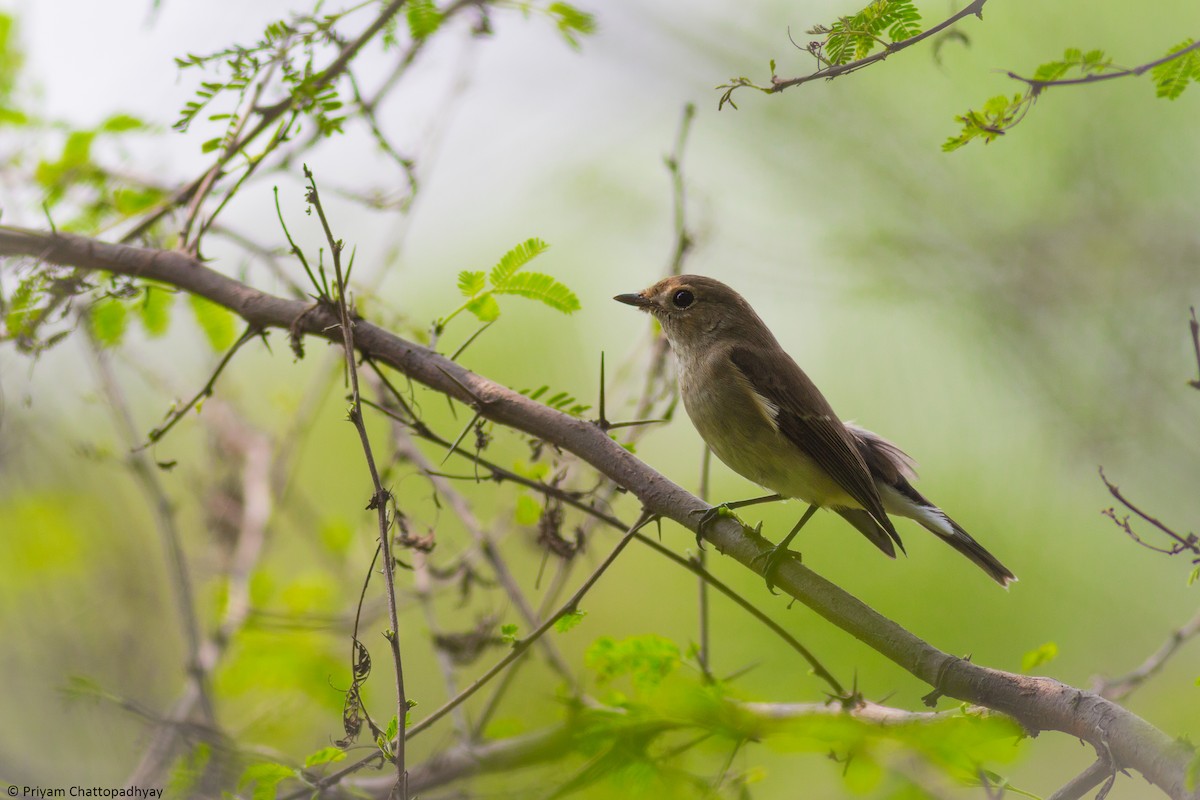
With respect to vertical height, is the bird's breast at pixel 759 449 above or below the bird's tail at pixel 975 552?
above

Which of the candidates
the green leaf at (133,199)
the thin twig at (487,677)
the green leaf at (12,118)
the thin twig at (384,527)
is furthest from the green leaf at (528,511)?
the green leaf at (12,118)

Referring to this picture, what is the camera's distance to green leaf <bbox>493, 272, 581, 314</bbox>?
294cm

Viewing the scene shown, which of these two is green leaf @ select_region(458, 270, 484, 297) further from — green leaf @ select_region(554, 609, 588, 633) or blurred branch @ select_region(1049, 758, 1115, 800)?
blurred branch @ select_region(1049, 758, 1115, 800)

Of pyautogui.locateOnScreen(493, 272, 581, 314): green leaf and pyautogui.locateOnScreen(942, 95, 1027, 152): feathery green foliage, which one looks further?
pyautogui.locateOnScreen(493, 272, 581, 314): green leaf

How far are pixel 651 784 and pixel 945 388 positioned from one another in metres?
7.84

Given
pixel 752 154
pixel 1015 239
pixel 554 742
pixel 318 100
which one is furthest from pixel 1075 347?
pixel 554 742

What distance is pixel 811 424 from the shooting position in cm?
393

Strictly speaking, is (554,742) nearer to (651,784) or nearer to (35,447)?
(651,784)

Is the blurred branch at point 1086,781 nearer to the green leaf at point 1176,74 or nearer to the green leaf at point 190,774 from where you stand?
the green leaf at point 1176,74

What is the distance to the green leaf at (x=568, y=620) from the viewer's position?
2393 millimetres

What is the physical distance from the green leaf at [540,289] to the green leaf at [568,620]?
101cm

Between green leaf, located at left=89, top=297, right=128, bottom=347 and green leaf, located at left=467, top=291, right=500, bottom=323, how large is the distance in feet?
5.02

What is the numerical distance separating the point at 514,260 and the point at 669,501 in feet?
3.11

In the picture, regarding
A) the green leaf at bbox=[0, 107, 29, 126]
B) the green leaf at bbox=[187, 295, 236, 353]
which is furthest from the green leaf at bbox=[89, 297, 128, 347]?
the green leaf at bbox=[0, 107, 29, 126]
